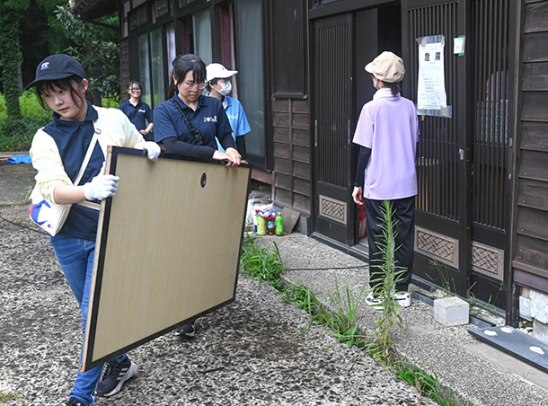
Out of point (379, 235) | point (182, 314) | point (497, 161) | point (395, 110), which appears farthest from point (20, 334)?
point (497, 161)

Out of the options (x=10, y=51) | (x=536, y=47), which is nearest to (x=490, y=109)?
(x=536, y=47)

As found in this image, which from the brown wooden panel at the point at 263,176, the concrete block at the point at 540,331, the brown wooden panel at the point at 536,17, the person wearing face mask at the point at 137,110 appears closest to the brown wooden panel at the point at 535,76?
the brown wooden panel at the point at 536,17

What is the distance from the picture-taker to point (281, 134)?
24.0 feet

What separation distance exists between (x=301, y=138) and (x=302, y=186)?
55cm

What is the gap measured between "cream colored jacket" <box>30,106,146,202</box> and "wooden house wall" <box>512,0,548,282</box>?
90.9 inches

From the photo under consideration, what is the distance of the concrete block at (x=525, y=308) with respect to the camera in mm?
3848

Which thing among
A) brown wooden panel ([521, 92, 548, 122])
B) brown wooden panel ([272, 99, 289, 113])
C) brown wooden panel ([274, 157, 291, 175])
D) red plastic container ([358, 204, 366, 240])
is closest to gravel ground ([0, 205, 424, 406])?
red plastic container ([358, 204, 366, 240])

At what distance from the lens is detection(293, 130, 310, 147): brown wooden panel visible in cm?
671

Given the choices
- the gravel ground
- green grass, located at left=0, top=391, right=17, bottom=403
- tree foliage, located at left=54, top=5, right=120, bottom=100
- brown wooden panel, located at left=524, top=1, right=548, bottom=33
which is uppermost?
tree foliage, located at left=54, top=5, right=120, bottom=100

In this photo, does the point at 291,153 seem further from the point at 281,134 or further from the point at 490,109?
the point at 490,109

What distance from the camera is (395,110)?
14.2ft

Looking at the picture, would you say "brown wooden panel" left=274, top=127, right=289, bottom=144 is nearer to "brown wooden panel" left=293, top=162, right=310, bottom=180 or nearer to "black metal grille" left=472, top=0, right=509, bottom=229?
"brown wooden panel" left=293, top=162, right=310, bottom=180

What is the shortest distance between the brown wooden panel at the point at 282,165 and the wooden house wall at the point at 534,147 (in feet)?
12.0

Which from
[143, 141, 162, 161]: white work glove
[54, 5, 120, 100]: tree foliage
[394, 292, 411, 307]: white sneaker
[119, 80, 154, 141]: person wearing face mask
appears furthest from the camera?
[54, 5, 120, 100]: tree foliage
